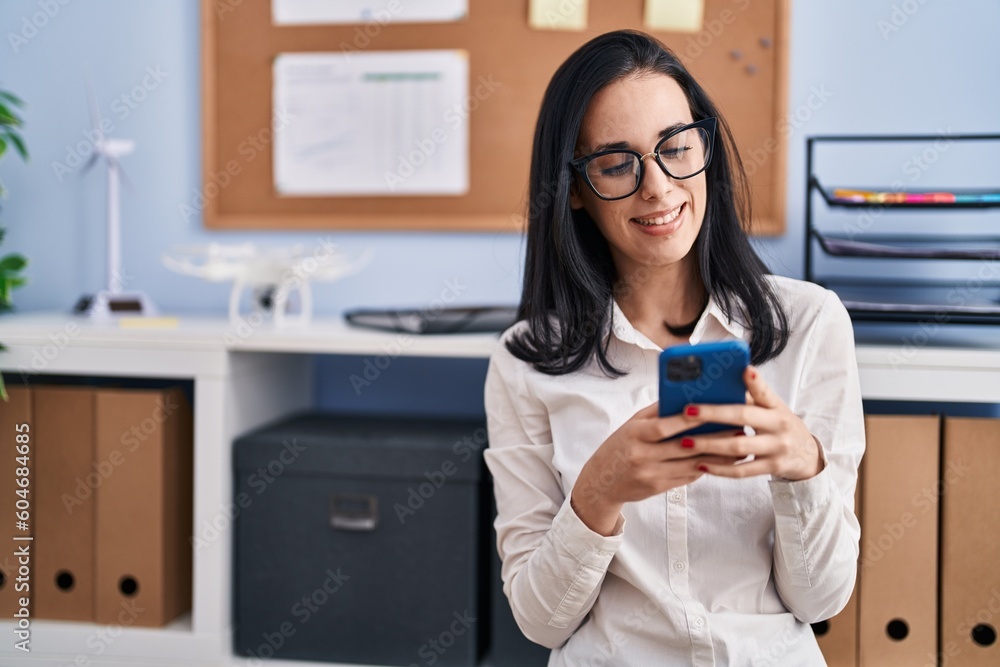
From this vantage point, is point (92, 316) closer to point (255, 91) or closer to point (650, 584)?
point (255, 91)

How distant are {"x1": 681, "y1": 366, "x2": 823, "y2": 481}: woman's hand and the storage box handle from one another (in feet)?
2.42

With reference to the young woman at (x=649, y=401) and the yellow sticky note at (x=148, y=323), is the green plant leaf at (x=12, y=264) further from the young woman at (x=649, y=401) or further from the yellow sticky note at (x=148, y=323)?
the young woman at (x=649, y=401)

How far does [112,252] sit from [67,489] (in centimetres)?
53

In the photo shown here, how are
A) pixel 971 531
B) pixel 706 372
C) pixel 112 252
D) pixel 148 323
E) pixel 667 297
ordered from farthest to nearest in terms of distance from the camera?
1. pixel 112 252
2. pixel 148 323
3. pixel 971 531
4. pixel 667 297
5. pixel 706 372

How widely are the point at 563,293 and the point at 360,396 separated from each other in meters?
0.83

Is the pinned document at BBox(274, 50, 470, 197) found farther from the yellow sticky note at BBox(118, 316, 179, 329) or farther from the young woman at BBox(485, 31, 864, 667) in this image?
the young woman at BBox(485, 31, 864, 667)

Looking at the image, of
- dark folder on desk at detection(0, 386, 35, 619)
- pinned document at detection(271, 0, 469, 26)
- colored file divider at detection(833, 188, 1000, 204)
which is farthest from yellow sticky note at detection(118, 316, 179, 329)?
colored file divider at detection(833, 188, 1000, 204)

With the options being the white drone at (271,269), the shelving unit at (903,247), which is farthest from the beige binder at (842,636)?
the white drone at (271,269)

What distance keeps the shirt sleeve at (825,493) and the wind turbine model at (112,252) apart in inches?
50.2

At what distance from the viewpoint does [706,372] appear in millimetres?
732

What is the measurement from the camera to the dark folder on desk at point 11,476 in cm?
144

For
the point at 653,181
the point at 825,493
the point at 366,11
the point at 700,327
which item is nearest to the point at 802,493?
the point at 825,493

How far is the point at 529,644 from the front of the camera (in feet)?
4.41

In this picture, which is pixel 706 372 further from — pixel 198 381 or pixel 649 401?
pixel 198 381
